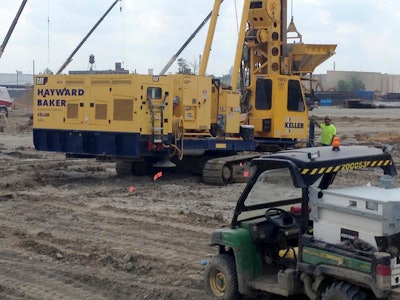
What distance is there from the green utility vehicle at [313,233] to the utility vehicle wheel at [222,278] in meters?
0.01

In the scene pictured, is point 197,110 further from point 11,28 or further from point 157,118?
point 11,28

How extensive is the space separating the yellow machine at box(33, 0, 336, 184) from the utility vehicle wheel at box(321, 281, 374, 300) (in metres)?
10.6

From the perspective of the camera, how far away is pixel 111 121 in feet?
56.4

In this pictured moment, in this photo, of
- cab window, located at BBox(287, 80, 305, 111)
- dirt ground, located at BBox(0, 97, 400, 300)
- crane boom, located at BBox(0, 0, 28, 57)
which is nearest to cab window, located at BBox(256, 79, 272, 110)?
cab window, located at BBox(287, 80, 305, 111)

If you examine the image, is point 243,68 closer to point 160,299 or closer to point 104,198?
point 104,198

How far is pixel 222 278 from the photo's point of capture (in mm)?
7785

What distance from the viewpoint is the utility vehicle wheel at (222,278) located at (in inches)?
299

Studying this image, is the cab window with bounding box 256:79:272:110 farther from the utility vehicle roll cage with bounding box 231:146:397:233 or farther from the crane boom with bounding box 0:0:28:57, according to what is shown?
the crane boom with bounding box 0:0:28:57

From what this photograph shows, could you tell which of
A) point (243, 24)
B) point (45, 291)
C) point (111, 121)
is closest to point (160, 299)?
point (45, 291)

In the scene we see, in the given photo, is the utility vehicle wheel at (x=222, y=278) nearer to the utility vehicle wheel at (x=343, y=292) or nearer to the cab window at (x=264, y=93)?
the utility vehicle wheel at (x=343, y=292)

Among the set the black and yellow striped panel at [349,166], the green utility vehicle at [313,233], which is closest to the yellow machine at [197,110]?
the green utility vehicle at [313,233]

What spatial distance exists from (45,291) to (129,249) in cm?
209

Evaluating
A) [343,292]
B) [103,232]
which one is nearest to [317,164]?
[343,292]

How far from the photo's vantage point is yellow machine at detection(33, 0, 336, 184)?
1694 centimetres
